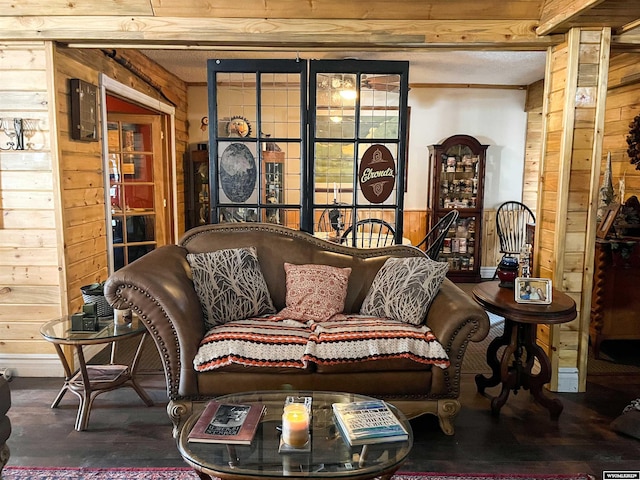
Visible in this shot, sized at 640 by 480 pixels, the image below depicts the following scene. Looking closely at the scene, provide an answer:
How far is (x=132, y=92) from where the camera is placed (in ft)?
14.0

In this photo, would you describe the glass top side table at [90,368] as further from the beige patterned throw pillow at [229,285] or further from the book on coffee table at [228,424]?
the book on coffee table at [228,424]

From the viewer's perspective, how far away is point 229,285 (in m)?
2.81

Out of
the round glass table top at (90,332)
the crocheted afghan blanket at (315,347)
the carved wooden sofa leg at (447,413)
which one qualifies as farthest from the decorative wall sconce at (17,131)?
the carved wooden sofa leg at (447,413)

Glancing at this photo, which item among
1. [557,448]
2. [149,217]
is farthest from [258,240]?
[149,217]

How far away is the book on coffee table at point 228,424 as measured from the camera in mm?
1687

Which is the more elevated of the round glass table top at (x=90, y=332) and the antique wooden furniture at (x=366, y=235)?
the antique wooden furniture at (x=366, y=235)

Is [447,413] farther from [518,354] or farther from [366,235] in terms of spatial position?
[366,235]

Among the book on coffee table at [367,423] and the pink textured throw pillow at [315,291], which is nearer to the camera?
the book on coffee table at [367,423]

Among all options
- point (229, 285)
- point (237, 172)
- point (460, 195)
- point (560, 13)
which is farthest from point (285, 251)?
point (460, 195)

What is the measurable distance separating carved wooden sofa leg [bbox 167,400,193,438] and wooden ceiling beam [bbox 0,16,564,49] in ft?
7.13

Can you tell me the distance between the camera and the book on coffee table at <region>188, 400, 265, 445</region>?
1687mm

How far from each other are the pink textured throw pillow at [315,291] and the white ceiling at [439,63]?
2.16m

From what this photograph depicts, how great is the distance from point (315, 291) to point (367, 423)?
4.05 feet

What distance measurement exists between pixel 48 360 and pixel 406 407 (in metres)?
2.38
